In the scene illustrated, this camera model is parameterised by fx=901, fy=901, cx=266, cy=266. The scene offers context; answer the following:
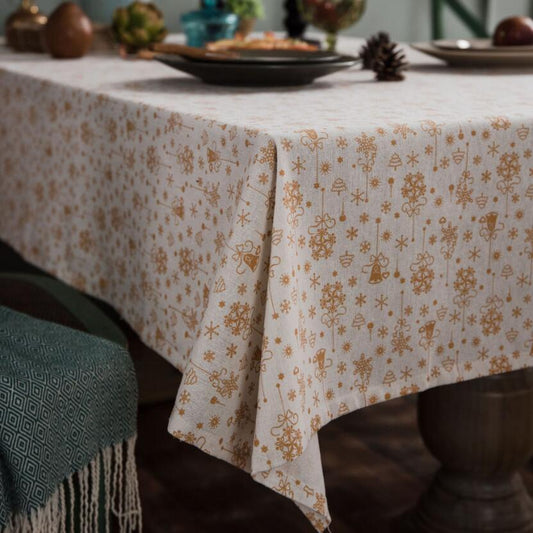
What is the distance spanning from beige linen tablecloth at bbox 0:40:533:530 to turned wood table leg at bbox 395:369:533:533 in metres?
0.28

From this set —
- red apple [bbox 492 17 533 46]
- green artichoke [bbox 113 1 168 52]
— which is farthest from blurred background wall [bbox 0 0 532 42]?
red apple [bbox 492 17 533 46]

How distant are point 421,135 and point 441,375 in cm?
28

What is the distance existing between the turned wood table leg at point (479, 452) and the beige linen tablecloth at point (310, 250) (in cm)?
28

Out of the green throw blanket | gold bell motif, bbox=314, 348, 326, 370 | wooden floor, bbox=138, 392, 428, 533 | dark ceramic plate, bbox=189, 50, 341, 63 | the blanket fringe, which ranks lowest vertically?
wooden floor, bbox=138, 392, 428, 533

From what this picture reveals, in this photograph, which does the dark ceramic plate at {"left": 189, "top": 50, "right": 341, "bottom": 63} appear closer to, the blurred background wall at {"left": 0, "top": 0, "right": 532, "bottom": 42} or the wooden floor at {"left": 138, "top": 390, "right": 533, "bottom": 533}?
the wooden floor at {"left": 138, "top": 390, "right": 533, "bottom": 533}

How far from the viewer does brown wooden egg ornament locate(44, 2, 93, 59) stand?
1757 millimetres

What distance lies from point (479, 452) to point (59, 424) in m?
0.69

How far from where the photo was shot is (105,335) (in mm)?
1154

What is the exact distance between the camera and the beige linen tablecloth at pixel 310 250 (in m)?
0.87

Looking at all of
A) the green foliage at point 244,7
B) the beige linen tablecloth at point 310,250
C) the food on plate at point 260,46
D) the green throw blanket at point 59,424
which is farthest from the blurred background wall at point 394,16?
the green throw blanket at point 59,424

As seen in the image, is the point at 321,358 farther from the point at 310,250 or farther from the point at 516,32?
the point at 516,32


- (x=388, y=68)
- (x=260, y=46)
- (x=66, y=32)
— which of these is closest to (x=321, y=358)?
(x=388, y=68)

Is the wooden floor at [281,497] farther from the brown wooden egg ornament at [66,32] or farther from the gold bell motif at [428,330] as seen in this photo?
the brown wooden egg ornament at [66,32]

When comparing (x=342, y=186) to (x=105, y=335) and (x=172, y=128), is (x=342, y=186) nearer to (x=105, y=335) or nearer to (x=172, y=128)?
(x=172, y=128)
